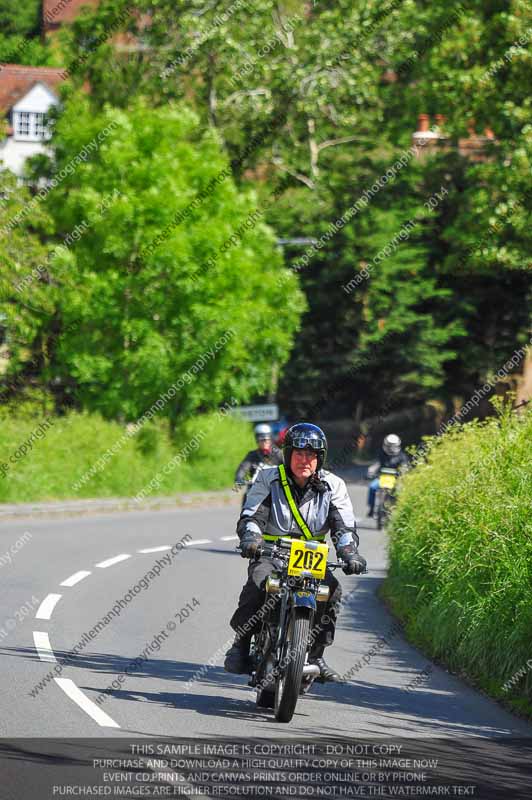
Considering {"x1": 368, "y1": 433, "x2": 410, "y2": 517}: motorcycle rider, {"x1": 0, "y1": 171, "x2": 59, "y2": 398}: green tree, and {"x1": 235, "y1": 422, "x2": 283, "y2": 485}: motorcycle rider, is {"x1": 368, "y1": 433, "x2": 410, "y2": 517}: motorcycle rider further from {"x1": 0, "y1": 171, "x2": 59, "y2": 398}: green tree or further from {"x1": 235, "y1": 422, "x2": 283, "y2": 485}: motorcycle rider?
{"x1": 0, "y1": 171, "x2": 59, "y2": 398}: green tree

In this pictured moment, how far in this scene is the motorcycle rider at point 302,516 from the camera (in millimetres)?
9109

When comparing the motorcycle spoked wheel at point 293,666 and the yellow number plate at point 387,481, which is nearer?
the motorcycle spoked wheel at point 293,666

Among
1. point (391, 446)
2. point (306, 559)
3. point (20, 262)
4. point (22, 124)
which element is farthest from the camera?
point (22, 124)

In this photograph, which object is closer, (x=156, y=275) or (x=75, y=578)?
(x=75, y=578)

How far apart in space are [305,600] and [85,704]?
1.60 metres

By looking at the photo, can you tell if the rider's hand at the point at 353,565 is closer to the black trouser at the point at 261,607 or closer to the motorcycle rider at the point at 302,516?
the motorcycle rider at the point at 302,516

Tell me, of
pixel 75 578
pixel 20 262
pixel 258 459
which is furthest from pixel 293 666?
pixel 20 262

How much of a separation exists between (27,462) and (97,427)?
324 cm

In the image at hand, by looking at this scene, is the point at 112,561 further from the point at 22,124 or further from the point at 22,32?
the point at 22,32

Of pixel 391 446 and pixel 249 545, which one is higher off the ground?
pixel 249 545

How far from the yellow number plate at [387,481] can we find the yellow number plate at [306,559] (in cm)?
1699

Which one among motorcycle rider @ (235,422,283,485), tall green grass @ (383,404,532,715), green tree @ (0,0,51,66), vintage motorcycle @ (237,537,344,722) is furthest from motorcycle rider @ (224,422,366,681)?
green tree @ (0,0,51,66)

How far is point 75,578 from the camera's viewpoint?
1670 centimetres

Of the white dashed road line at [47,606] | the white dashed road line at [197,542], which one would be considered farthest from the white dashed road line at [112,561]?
the white dashed road line at [47,606]
